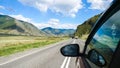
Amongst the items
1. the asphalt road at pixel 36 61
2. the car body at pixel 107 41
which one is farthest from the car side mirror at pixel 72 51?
the asphalt road at pixel 36 61

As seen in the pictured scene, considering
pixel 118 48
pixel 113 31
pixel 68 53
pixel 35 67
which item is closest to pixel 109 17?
pixel 113 31

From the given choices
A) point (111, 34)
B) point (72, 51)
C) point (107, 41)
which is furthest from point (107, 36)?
point (72, 51)

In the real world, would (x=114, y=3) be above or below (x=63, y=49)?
above

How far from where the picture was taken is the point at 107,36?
8.30ft

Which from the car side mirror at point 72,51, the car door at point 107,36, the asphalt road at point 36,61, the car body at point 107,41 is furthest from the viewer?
the asphalt road at point 36,61

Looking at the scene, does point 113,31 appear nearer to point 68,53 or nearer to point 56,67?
point 68,53

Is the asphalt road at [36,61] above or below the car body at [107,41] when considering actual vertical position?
below

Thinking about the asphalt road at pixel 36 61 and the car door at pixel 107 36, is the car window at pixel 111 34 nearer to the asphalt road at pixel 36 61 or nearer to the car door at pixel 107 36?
the car door at pixel 107 36

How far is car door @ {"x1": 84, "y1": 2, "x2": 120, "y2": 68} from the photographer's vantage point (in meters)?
2.04

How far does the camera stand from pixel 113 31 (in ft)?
7.34

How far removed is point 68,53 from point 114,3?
1.44 meters

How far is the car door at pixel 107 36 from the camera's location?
204cm

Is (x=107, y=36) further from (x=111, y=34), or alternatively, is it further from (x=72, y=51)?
(x=72, y=51)

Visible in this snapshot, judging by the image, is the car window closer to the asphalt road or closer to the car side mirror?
the car side mirror
